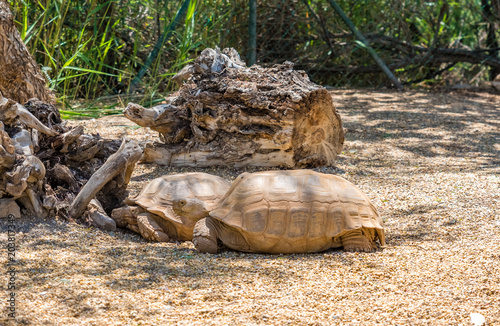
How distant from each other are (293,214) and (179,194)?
83cm

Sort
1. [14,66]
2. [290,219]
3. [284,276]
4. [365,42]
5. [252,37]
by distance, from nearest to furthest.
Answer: [284,276] < [290,219] < [14,66] < [252,37] < [365,42]

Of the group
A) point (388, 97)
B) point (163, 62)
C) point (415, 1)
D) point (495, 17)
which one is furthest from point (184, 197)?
point (495, 17)

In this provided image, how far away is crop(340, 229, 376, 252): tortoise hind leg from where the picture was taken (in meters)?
3.15

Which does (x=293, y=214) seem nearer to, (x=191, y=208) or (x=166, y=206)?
(x=191, y=208)

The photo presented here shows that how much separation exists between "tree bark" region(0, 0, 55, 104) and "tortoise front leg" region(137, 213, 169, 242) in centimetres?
201

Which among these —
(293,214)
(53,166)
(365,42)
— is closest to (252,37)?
(365,42)

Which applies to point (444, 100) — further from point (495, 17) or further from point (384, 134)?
point (384, 134)

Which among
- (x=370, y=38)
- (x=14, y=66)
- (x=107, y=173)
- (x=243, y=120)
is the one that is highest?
(x=370, y=38)

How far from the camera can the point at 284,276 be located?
8.93ft

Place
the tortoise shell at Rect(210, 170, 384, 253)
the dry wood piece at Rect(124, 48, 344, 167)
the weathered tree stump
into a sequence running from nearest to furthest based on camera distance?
1. the tortoise shell at Rect(210, 170, 384, 253)
2. the weathered tree stump
3. the dry wood piece at Rect(124, 48, 344, 167)

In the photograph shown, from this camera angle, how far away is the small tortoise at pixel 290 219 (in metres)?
3.11

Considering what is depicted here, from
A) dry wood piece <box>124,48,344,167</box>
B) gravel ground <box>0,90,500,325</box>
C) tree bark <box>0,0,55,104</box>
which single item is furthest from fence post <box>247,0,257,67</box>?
gravel ground <box>0,90,500,325</box>

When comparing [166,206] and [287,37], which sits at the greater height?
[287,37]

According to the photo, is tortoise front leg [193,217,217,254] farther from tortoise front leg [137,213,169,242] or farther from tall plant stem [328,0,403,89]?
tall plant stem [328,0,403,89]
